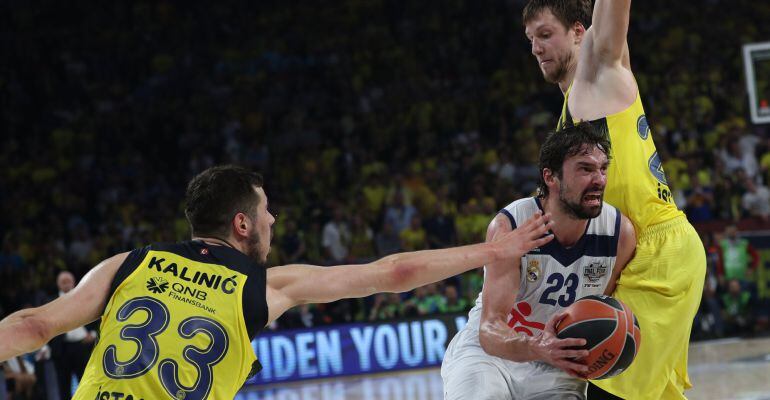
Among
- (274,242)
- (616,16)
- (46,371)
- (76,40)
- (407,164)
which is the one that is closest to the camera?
(616,16)

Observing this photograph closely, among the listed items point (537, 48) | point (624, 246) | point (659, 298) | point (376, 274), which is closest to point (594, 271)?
point (624, 246)

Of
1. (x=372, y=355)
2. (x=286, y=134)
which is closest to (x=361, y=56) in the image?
(x=286, y=134)

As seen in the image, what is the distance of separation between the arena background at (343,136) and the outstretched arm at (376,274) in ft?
19.9

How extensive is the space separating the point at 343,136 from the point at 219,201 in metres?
13.8

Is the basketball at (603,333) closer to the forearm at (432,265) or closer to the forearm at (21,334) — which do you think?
the forearm at (432,265)

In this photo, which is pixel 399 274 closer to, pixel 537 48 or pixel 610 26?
pixel 610 26

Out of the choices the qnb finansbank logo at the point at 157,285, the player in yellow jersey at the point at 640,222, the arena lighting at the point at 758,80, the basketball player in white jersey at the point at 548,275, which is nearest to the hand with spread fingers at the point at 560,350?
the basketball player in white jersey at the point at 548,275

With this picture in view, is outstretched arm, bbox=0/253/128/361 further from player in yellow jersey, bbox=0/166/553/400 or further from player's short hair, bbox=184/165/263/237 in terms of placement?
player's short hair, bbox=184/165/263/237

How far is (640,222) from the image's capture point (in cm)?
461

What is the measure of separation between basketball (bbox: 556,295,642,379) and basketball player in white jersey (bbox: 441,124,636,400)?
39 cm

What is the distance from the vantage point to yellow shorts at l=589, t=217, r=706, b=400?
448cm

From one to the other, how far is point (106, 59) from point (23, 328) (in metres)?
17.1

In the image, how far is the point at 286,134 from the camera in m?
17.5

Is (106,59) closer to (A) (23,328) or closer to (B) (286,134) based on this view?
(B) (286,134)
